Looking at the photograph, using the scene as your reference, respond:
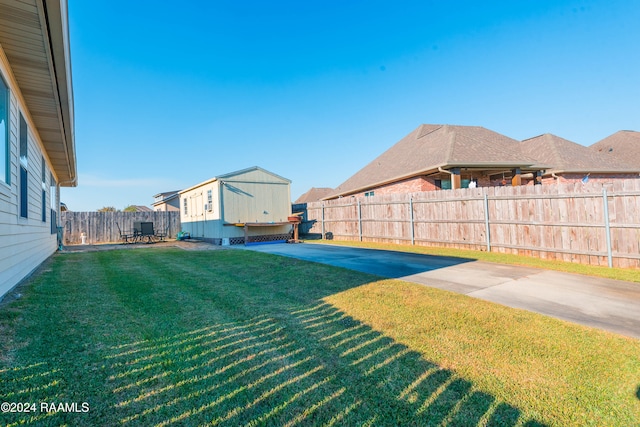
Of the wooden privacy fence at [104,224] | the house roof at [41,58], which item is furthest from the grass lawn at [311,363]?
the wooden privacy fence at [104,224]

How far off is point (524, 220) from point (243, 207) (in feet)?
37.4

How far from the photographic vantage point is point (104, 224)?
18000 mm

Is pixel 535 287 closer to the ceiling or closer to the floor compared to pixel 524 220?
closer to the floor

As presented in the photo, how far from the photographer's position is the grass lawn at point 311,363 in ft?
6.06

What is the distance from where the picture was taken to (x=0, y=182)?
153 inches

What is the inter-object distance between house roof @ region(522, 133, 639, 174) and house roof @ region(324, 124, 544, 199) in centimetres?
120

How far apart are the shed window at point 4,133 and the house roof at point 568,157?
18.8 metres

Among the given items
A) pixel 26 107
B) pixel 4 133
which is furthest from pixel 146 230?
pixel 4 133

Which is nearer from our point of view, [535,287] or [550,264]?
[535,287]

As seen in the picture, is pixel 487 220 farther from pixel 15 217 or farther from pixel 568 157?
pixel 15 217

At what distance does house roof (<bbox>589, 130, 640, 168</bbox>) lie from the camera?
17891 mm

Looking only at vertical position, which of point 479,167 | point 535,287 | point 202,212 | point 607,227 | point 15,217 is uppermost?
point 479,167

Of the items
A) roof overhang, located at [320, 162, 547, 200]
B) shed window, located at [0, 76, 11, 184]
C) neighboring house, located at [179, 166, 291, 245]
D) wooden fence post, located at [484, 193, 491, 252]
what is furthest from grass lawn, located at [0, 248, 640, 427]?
neighboring house, located at [179, 166, 291, 245]

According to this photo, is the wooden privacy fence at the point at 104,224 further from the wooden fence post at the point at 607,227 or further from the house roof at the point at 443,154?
the wooden fence post at the point at 607,227
